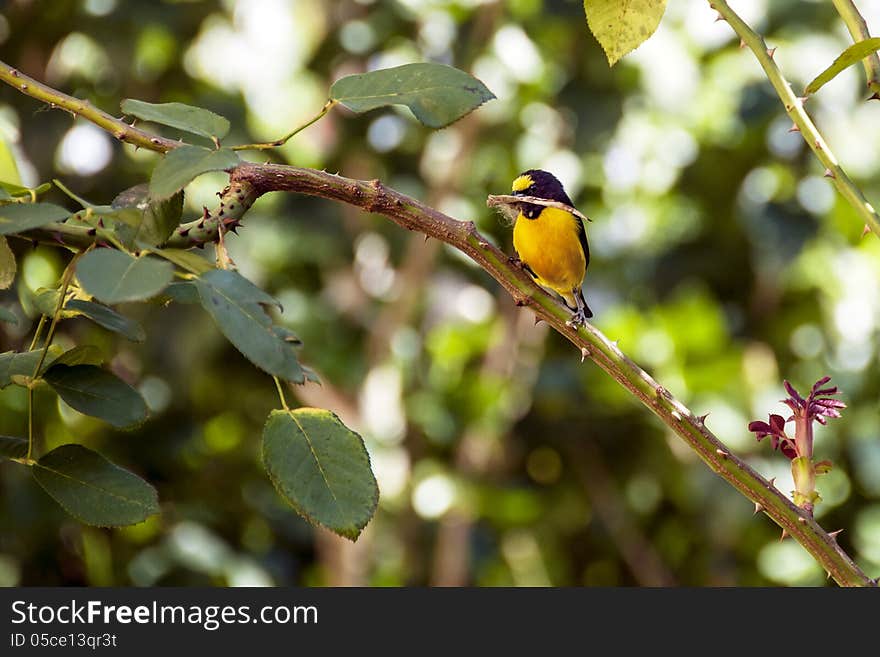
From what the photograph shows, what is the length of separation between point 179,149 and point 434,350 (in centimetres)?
264

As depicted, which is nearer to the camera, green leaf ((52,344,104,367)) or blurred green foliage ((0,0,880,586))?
green leaf ((52,344,104,367))

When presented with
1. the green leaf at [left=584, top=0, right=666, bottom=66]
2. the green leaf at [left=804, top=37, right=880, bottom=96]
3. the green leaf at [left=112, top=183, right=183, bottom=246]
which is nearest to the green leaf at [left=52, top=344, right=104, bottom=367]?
the green leaf at [left=112, top=183, right=183, bottom=246]

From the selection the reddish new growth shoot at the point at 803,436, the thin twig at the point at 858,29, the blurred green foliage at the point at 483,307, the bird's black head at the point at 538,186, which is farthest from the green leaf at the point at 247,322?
the blurred green foliage at the point at 483,307

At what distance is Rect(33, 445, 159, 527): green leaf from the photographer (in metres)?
0.71

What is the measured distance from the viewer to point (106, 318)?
77cm

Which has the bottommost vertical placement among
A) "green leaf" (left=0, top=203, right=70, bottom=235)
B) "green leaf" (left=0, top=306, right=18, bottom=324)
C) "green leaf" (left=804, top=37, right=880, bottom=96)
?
"green leaf" (left=0, top=203, right=70, bottom=235)

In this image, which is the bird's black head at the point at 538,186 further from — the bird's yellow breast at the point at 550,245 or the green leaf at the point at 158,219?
the green leaf at the point at 158,219

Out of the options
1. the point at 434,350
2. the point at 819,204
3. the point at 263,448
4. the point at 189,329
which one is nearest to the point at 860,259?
the point at 819,204

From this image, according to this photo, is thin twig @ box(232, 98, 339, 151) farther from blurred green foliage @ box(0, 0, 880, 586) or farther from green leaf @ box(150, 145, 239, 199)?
blurred green foliage @ box(0, 0, 880, 586)

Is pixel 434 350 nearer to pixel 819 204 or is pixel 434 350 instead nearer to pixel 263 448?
pixel 819 204

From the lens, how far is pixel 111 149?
2.65m

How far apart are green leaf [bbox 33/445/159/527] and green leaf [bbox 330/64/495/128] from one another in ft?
0.98

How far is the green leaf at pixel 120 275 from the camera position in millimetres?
543

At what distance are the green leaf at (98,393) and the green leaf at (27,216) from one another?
5.7 inches
